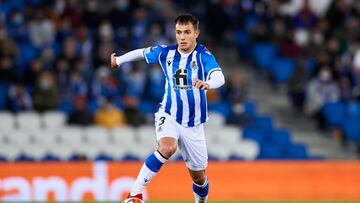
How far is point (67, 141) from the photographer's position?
61.7 feet

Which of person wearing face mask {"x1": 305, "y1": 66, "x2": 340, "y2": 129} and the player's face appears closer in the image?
the player's face

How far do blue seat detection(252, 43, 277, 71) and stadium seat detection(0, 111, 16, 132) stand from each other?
21.4 feet

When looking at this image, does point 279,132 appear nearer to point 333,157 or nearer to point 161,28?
point 333,157

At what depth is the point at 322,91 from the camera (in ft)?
69.7

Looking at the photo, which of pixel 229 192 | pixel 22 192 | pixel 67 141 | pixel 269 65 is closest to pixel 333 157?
pixel 269 65

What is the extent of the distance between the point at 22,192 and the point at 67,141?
2.32 metres

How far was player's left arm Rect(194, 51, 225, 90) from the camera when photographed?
10039 millimetres

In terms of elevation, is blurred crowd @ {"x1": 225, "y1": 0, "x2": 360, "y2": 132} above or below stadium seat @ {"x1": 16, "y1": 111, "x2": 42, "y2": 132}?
above

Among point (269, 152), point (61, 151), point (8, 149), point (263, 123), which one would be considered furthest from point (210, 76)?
point (263, 123)

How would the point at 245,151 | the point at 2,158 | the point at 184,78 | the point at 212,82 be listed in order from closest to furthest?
the point at 212,82, the point at 184,78, the point at 2,158, the point at 245,151

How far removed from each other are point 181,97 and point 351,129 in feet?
34.6

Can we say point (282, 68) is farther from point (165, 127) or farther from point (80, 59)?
point (165, 127)

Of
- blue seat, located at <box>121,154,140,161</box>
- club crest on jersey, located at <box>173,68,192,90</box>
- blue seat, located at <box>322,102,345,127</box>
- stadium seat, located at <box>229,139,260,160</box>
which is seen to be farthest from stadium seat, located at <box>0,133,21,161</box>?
club crest on jersey, located at <box>173,68,192,90</box>

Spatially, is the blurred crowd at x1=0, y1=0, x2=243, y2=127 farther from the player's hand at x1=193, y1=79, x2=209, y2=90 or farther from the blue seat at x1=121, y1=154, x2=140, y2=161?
the player's hand at x1=193, y1=79, x2=209, y2=90
